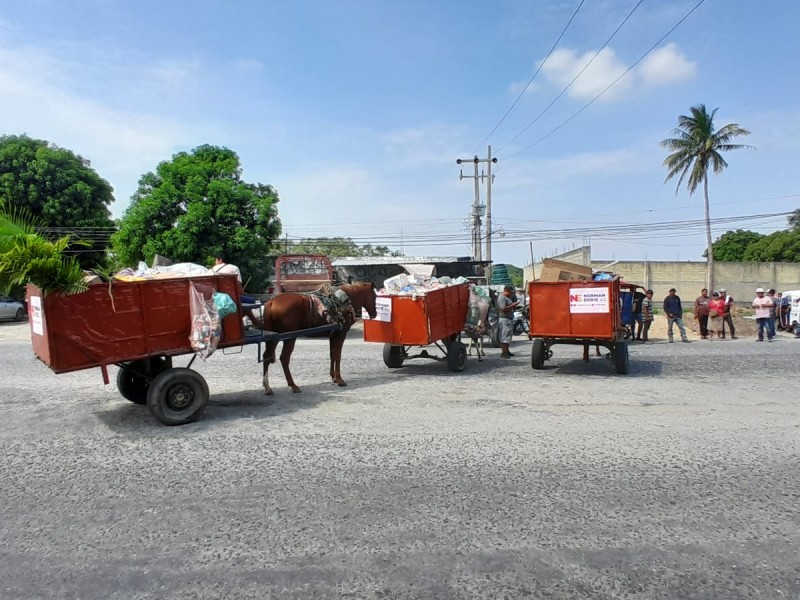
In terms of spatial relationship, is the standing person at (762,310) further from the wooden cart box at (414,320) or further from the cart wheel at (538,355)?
the wooden cart box at (414,320)

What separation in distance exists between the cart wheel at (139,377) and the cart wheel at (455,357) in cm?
509

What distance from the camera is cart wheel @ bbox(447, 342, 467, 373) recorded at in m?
10.6

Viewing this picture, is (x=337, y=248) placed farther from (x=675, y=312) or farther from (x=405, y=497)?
(x=405, y=497)

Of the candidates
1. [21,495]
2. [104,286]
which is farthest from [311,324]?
[21,495]

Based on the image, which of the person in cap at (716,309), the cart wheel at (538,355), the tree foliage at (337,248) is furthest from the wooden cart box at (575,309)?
the tree foliage at (337,248)

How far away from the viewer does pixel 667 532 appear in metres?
3.87

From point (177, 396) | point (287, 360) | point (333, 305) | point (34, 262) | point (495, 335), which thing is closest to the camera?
point (34, 262)

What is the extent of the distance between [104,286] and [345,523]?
4.02m

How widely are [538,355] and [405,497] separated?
692cm

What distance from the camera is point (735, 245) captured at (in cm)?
6094

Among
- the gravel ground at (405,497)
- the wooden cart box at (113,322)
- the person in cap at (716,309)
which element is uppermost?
the wooden cart box at (113,322)

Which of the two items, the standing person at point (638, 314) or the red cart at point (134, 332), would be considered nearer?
the red cart at point (134, 332)

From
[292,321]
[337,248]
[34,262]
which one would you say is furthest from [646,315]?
[337,248]

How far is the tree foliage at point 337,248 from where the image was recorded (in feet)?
156
